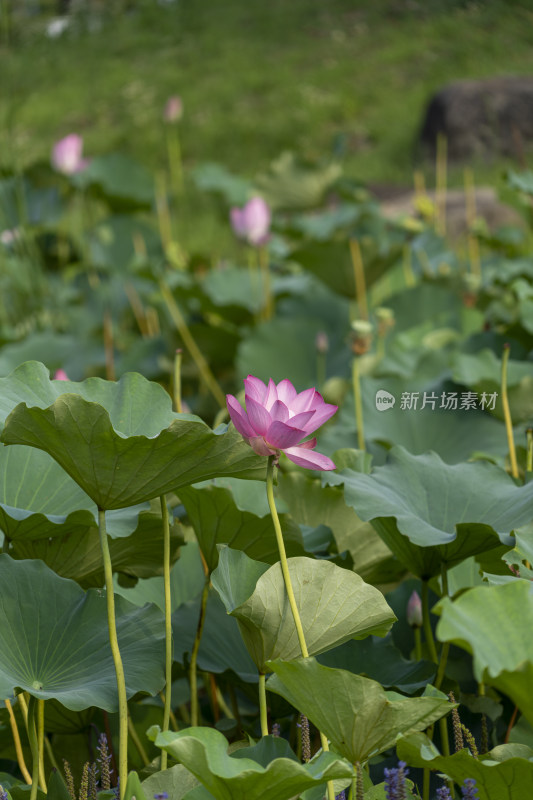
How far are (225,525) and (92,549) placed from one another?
0.14 metres

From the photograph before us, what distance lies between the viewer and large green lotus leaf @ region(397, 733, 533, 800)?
57cm

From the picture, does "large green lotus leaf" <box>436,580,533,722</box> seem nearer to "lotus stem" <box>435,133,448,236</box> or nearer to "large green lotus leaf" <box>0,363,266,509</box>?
"large green lotus leaf" <box>0,363,266,509</box>

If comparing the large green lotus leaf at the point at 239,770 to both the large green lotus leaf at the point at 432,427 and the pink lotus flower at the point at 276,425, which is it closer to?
the pink lotus flower at the point at 276,425

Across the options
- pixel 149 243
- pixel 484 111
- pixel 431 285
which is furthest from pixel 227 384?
pixel 484 111

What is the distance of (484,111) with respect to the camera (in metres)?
5.61

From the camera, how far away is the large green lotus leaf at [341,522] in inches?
38.2

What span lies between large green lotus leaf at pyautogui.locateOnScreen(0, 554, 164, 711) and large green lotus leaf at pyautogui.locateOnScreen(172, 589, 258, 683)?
0.11 m

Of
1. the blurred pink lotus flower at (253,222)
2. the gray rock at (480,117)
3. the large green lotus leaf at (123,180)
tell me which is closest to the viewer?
the blurred pink lotus flower at (253,222)

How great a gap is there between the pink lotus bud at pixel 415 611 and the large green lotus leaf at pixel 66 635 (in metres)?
0.25

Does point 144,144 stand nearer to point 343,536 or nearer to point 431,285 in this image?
point 431,285

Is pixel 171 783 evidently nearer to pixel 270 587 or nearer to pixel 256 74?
pixel 270 587

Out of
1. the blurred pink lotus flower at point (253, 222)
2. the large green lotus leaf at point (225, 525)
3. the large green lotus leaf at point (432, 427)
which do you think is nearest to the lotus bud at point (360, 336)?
the large green lotus leaf at point (432, 427)

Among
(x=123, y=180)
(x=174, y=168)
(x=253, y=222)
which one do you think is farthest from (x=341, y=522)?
(x=174, y=168)

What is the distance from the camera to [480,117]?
18.7ft
